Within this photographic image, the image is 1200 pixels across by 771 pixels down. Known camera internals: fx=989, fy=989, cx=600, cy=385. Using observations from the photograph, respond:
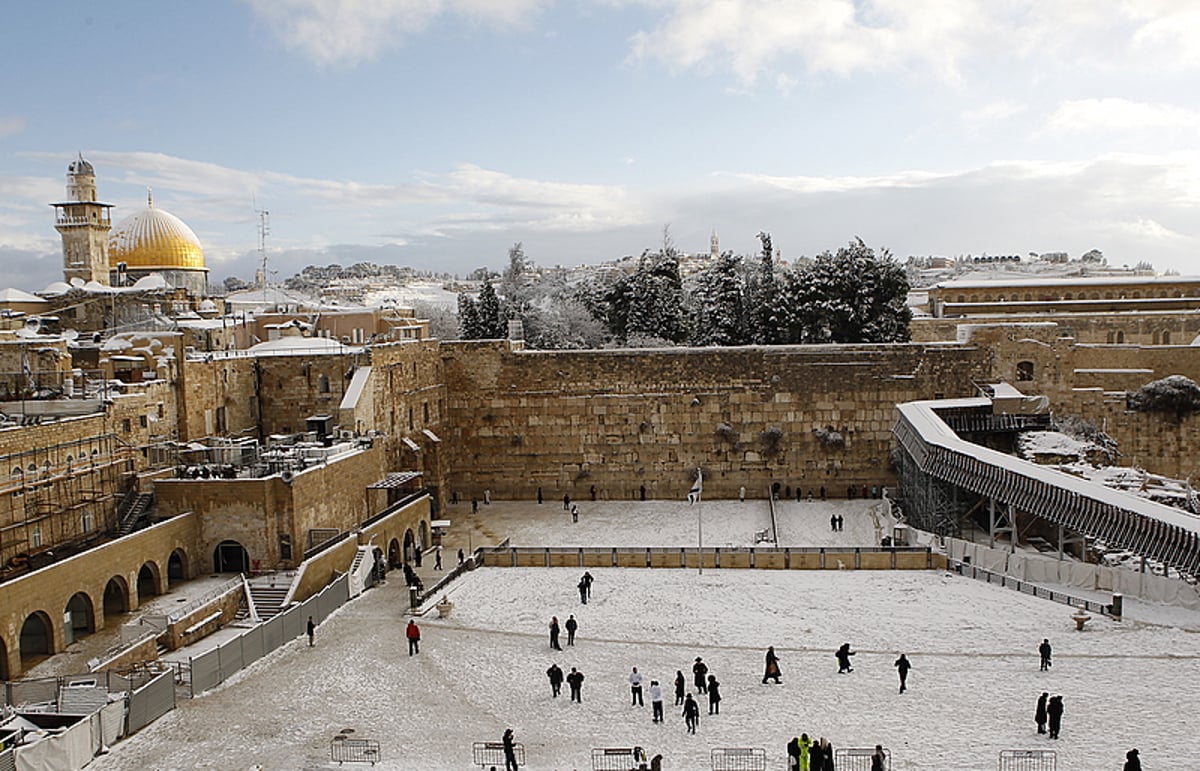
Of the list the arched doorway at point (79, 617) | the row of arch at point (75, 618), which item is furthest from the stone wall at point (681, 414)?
the arched doorway at point (79, 617)

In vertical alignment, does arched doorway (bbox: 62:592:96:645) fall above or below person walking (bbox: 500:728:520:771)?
above

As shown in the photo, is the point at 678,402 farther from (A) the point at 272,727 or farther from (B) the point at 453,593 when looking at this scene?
(A) the point at 272,727

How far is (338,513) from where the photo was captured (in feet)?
84.0

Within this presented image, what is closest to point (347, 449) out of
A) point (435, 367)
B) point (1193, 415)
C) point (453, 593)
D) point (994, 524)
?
point (453, 593)

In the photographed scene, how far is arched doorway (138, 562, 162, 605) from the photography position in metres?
21.7

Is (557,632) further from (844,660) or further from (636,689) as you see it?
(844,660)

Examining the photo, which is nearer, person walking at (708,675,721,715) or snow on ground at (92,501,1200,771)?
snow on ground at (92,501,1200,771)

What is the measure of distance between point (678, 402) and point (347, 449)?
12492 mm

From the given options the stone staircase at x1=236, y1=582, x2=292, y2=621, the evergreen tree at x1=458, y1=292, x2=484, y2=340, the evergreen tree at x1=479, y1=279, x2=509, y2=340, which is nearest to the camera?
the stone staircase at x1=236, y1=582, x2=292, y2=621

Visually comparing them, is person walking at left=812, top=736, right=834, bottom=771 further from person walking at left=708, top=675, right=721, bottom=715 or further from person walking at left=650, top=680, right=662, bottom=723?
person walking at left=650, top=680, right=662, bottom=723

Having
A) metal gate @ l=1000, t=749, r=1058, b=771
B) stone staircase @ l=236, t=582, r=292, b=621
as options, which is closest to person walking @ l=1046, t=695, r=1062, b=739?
metal gate @ l=1000, t=749, r=1058, b=771

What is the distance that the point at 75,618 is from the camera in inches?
786

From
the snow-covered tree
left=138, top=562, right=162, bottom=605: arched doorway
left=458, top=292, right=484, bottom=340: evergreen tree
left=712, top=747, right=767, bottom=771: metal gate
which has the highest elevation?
left=458, top=292, right=484, bottom=340: evergreen tree

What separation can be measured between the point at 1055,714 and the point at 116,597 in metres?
18.3
